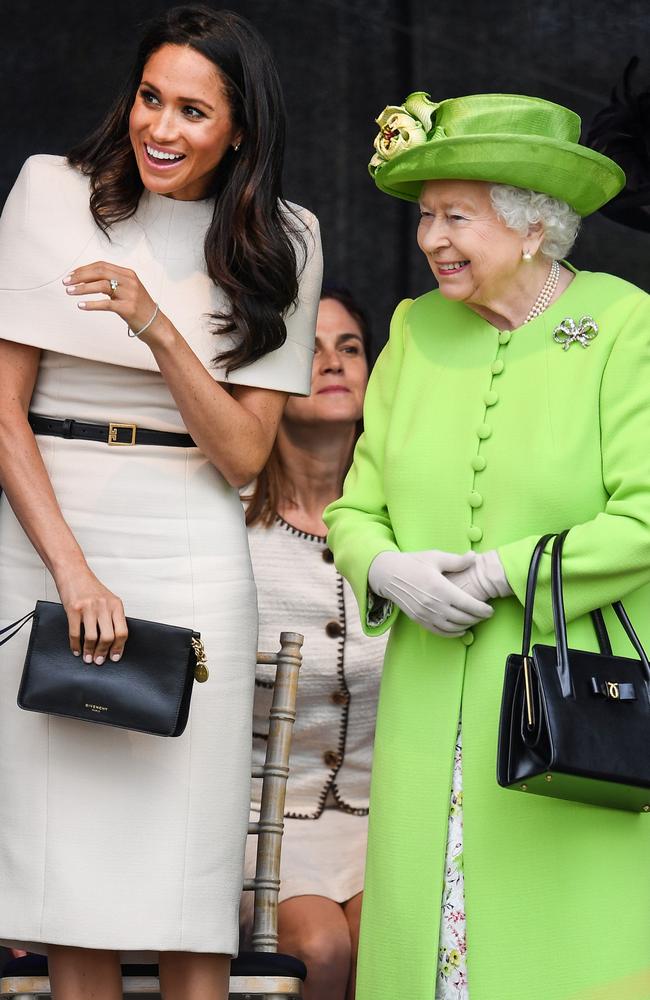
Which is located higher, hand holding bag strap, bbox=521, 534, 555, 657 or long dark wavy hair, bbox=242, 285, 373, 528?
Result: long dark wavy hair, bbox=242, 285, 373, 528

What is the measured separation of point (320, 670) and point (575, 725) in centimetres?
153

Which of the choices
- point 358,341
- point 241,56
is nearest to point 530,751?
point 241,56

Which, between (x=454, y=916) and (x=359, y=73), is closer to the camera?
(x=454, y=916)

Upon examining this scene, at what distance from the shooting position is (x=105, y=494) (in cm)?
306

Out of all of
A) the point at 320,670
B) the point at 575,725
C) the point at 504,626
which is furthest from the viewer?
the point at 320,670

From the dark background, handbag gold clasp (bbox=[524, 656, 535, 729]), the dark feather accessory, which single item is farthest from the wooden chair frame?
the dark background

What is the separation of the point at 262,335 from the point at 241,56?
52cm

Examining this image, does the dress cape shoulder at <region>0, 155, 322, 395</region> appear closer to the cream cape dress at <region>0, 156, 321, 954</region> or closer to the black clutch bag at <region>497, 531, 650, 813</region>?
the cream cape dress at <region>0, 156, 321, 954</region>

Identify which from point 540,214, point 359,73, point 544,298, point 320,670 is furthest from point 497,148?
point 359,73

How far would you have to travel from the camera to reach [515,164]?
290cm

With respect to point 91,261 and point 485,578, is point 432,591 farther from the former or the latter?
point 91,261

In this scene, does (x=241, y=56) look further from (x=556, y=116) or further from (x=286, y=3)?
(x=286, y=3)

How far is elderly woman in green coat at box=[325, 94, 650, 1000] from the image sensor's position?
273cm

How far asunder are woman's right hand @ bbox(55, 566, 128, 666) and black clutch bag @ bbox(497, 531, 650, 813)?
0.69m
